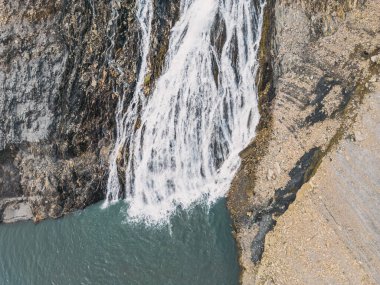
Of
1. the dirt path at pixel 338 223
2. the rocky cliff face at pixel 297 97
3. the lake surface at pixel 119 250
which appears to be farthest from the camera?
the lake surface at pixel 119 250

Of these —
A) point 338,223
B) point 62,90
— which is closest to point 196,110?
point 62,90

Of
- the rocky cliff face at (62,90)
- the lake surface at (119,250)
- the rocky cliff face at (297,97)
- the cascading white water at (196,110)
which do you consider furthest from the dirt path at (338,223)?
the rocky cliff face at (62,90)

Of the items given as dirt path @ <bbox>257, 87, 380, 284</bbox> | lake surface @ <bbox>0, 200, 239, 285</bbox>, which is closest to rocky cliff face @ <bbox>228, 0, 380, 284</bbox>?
dirt path @ <bbox>257, 87, 380, 284</bbox>

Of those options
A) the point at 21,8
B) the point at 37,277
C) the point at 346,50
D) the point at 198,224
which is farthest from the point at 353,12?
the point at 37,277

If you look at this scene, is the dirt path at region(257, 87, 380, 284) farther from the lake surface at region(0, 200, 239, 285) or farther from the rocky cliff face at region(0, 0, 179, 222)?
the rocky cliff face at region(0, 0, 179, 222)

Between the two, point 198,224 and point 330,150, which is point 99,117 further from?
point 330,150

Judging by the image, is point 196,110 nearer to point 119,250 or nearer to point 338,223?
point 119,250

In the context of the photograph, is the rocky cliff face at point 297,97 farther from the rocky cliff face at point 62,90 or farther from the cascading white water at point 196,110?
the rocky cliff face at point 62,90
